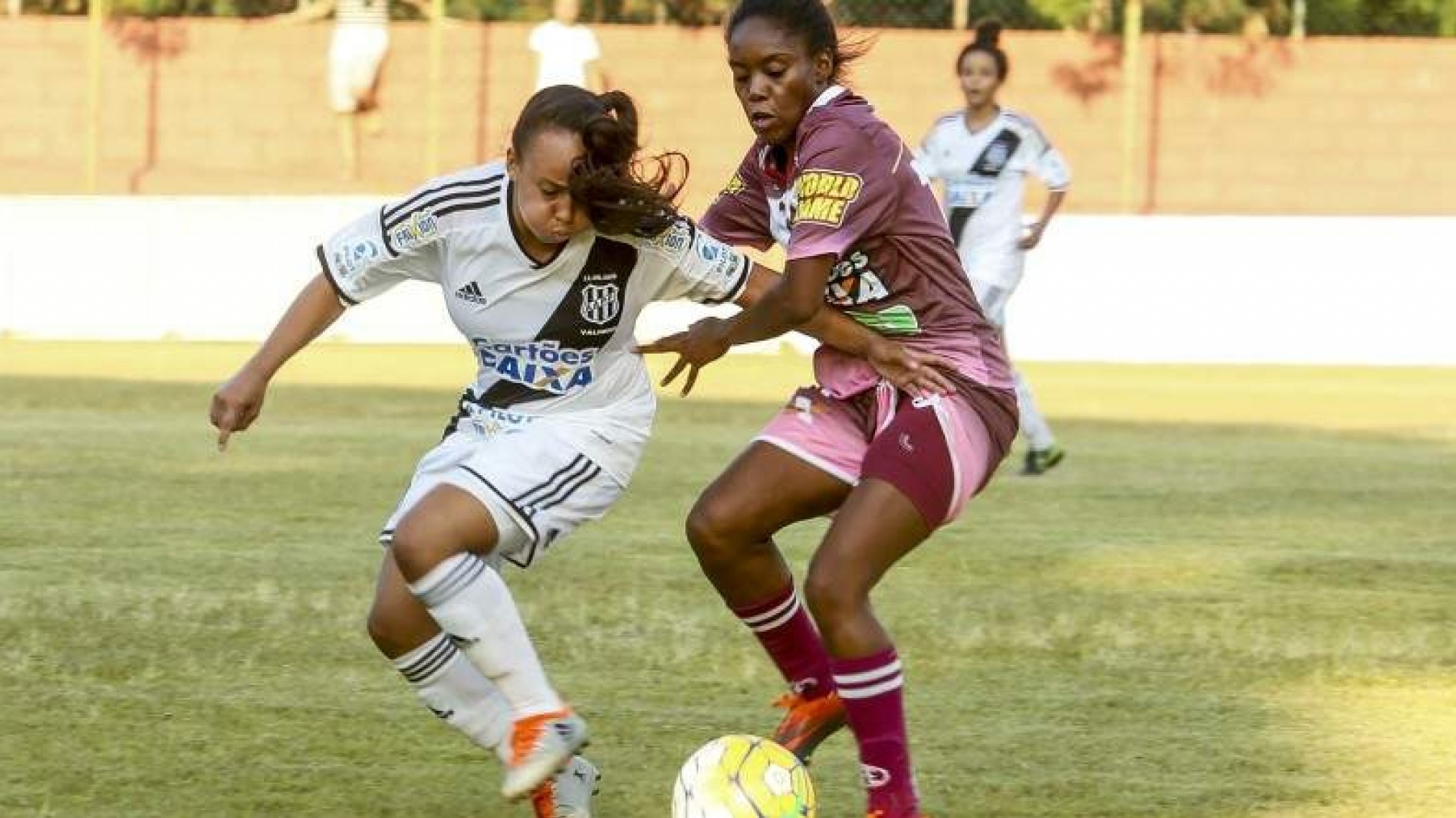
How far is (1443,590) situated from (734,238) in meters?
3.73

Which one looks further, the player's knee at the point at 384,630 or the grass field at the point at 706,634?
the grass field at the point at 706,634

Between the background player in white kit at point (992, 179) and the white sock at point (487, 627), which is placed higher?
the white sock at point (487, 627)

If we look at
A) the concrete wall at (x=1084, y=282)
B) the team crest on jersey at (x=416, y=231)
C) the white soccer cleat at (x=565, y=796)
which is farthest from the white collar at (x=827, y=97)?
the concrete wall at (x=1084, y=282)

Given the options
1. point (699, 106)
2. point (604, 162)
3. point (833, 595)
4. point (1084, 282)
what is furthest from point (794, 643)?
point (699, 106)

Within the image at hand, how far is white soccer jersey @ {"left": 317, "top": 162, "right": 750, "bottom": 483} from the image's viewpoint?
217 inches

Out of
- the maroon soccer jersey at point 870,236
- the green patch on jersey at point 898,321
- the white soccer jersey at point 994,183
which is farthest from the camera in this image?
the white soccer jersey at point 994,183

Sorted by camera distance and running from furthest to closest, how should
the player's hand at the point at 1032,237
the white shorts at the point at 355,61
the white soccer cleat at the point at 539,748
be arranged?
the white shorts at the point at 355,61 → the player's hand at the point at 1032,237 → the white soccer cleat at the point at 539,748

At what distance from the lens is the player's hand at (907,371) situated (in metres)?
5.54

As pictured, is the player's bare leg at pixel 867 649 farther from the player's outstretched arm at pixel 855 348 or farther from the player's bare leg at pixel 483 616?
the player's bare leg at pixel 483 616

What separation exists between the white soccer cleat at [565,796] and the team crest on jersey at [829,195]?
1.21 meters

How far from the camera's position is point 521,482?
5.41m

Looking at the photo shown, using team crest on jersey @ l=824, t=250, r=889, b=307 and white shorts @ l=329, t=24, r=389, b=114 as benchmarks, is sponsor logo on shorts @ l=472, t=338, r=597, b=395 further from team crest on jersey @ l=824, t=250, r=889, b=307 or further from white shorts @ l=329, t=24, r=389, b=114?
white shorts @ l=329, t=24, r=389, b=114

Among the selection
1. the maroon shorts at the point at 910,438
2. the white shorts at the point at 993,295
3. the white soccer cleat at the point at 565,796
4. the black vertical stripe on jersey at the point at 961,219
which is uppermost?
the maroon shorts at the point at 910,438

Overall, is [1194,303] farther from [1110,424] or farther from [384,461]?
[384,461]
